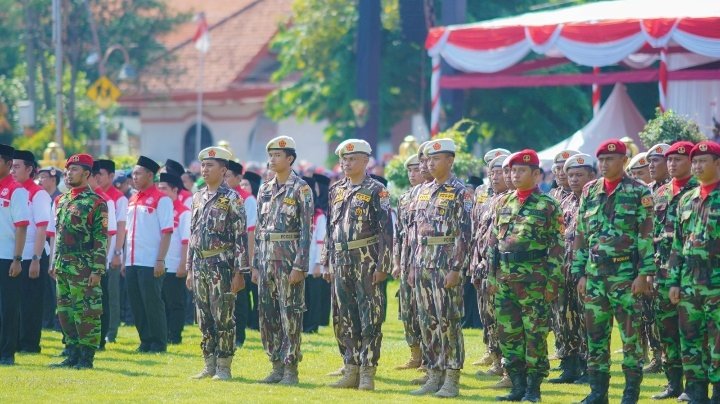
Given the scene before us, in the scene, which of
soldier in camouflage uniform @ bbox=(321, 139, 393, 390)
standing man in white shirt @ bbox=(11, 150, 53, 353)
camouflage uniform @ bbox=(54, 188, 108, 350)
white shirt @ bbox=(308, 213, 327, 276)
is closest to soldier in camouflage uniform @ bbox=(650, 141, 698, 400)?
soldier in camouflage uniform @ bbox=(321, 139, 393, 390)

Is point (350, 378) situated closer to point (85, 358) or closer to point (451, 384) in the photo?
point (451, 384)

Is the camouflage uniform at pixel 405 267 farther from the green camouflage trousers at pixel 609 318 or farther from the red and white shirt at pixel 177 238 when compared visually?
the red and white shirt at pixel 177 238

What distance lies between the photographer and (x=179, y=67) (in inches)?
1986

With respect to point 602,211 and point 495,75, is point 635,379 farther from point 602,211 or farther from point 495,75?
point 495,75

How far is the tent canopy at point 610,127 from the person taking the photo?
24984 mm

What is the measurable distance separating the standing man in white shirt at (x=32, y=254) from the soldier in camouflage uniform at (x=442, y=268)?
470cm

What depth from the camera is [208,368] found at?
1355cm

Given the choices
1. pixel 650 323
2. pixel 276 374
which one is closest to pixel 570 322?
pixel 650 323

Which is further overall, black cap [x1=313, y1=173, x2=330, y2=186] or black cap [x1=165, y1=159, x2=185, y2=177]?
black cap [x1=313, y1=173, x2=330, y2=186]

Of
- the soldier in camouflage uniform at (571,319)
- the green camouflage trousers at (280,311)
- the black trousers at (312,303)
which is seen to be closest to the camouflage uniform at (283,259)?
the green camouflage trousers at (280,311)

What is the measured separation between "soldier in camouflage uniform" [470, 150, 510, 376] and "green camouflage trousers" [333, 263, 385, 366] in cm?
116

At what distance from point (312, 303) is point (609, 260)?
817 cm

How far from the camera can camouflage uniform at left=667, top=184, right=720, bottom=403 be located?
11164 mm

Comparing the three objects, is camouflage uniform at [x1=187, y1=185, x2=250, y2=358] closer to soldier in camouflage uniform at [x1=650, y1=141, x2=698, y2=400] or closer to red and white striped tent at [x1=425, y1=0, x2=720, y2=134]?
soldier in camouflage uniform at [x1=650, y1=141, x2=698, y2=400]
